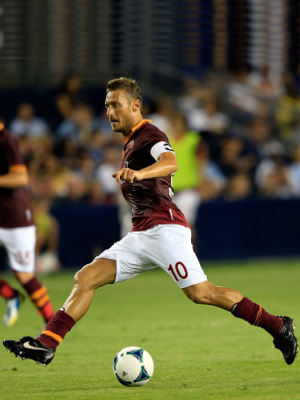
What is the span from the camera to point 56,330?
6.48 meters

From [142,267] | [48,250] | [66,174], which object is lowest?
[48,250]

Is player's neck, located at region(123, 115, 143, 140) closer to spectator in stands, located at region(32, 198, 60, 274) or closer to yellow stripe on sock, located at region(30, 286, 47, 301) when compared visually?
yellow stripe on sock, located at region(30, 286, 47, 301)

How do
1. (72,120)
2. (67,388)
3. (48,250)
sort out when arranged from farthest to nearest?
(72,120) → (48,250) → (67,388)

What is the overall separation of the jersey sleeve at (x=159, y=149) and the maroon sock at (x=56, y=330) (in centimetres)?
135

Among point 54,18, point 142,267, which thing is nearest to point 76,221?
point 54,18

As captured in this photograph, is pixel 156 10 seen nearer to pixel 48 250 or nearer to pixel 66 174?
pixel 66 174

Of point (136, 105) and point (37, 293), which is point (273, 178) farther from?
point (136, 105)

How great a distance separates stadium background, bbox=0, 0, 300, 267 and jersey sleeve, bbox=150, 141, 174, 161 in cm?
870

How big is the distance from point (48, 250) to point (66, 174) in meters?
1.58

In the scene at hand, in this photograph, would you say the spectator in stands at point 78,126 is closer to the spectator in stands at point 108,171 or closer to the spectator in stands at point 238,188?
the spectator in stands at point 108,171

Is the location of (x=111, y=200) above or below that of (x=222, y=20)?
below

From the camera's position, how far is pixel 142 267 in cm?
687

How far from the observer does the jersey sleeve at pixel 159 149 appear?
6508mm

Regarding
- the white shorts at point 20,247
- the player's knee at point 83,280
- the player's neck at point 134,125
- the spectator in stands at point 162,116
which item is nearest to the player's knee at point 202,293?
the player's knee at point 83,280
